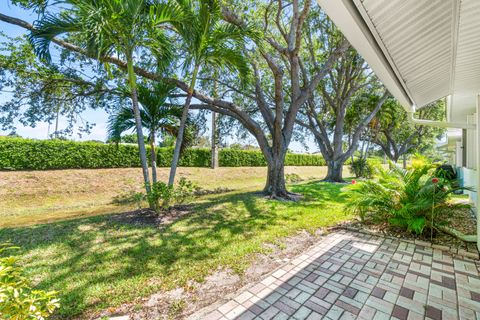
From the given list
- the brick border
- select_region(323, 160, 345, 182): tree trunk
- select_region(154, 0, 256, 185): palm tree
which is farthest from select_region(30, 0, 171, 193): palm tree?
select_region(323, 160, 345, 182): tree trunk

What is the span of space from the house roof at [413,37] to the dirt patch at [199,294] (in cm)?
304

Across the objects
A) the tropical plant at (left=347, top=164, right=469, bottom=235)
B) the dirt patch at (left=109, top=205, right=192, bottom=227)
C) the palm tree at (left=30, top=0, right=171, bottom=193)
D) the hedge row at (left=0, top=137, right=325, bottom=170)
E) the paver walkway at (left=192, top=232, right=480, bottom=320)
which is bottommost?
the paver walkway at (left=192, top=232, right=480, bottom=320)

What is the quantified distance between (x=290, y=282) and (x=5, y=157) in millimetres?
12543

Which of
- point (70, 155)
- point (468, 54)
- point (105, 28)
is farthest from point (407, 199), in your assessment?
point (70, 155)

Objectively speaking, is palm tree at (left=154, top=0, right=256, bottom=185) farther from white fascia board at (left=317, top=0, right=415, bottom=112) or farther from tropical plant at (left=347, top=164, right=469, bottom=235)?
tropical plant at (left=347, top=164, right=469, bottom=235)

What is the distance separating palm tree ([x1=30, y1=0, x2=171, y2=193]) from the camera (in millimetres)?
4090

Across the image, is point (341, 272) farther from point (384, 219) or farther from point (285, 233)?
point (384, 219)

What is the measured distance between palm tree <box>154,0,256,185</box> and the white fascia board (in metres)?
3.52

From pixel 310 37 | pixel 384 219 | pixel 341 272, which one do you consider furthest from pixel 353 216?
pixel 310 37

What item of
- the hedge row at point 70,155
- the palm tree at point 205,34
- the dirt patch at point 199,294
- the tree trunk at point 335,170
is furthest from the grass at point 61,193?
the tree trunk at point 335,170

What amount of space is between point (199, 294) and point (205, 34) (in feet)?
17.4

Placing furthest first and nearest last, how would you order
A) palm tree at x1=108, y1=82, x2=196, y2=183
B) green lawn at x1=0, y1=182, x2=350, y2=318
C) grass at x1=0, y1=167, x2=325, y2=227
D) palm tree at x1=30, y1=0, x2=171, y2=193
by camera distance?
grass at x1=0, y1=167, x2=325, y2=227 → palm tree at x1=108, y1=82, x2=196, y2=183 → palm tree at x1=30, y1=0, x2=171, y2=193 → green lawn at x1=0, y1=182, x2=350, y2=318

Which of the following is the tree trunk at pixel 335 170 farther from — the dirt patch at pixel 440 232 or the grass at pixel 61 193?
the dirt patch at pixel 440 232

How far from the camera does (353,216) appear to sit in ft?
19.0
